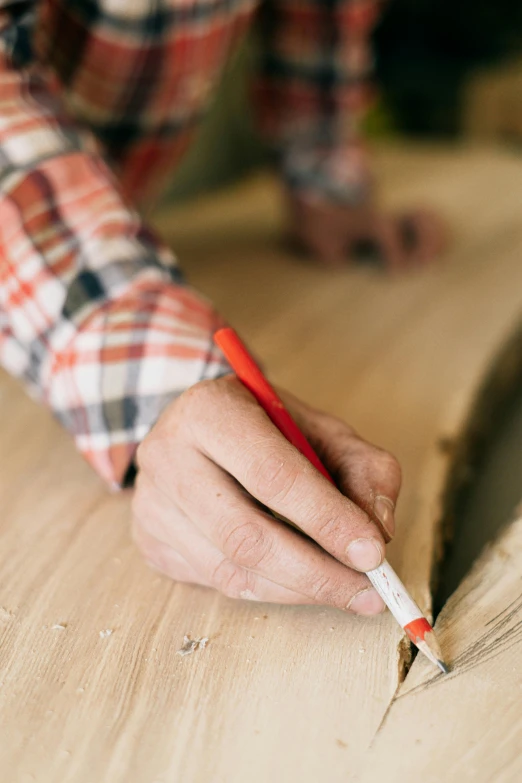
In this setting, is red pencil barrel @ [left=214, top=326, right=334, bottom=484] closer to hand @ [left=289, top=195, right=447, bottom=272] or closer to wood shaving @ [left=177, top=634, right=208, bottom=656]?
wood shaving @ [left=177, top=634, right=208, bottom=656]

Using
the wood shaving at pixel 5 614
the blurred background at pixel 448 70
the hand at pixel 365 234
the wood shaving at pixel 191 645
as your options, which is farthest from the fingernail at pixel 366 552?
the blurred background at pixel 448 70

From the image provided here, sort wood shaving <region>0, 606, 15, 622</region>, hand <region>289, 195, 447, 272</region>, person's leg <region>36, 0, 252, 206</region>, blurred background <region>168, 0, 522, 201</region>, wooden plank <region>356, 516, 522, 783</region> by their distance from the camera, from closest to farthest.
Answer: wooden plank <region>356, 516, 522, 783</region>
wood shaving <region>0, 606, 15, 622</region>
person's leg <region>36, 0, 252, 206</region>
hand <region>289, 195, 447, 272</region>
blurred background <region>168, 0, 522, 201</region>

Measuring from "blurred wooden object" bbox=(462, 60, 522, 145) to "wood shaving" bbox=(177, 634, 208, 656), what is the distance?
5.60 feet

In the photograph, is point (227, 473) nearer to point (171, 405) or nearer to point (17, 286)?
point (171, 405)

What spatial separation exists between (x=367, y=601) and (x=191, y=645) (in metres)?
0.11

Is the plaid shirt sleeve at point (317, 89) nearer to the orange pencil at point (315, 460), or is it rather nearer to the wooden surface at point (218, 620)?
the wooden surface at point (218, 620)

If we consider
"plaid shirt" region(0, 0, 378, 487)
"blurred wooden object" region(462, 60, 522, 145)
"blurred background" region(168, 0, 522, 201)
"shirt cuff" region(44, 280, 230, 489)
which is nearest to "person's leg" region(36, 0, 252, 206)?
"plaid shirt" region(0, 0, 378, 487)

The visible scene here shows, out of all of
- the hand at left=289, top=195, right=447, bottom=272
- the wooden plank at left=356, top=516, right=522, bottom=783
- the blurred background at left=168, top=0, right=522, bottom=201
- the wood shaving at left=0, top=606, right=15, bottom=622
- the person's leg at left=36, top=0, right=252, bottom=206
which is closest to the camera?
the wooden plank at left=356, top=516, right=522, bottom=783

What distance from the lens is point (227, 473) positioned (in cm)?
49

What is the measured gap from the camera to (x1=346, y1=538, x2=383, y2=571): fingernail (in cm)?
45

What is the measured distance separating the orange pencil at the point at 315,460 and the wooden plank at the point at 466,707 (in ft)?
0.06

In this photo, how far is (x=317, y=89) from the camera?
1276 mm

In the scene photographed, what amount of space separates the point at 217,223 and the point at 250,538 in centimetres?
96

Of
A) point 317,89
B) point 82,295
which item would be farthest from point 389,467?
point 317,89
